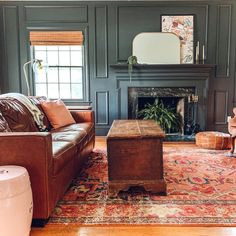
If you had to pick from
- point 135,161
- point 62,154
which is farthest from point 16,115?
point 135,161

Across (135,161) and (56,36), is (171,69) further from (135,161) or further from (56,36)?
(135,161)

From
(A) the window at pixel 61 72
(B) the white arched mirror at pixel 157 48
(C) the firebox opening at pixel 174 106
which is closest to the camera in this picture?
(B) the white arched mirror at pixel 157 48

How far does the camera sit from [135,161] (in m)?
2.41

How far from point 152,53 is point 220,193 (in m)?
Answer: 3.27

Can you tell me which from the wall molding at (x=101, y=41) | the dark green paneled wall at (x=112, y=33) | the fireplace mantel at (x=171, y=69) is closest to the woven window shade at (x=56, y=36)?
the dark green paneled wall at (x=112, y=33)

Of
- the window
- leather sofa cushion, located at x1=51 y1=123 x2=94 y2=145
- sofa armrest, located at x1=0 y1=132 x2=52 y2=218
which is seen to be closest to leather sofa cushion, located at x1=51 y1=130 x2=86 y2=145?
leather sofa cushion, located at x1=51 y1=123 x2=94 y2=145

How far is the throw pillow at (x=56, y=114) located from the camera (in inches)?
141

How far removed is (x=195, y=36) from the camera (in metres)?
5.07

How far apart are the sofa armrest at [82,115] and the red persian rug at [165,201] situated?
883mm

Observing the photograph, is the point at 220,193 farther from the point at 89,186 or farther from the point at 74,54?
the point at 74,54

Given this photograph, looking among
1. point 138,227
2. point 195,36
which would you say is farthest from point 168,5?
point 138,227

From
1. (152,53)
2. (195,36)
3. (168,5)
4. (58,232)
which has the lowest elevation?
(58,232)

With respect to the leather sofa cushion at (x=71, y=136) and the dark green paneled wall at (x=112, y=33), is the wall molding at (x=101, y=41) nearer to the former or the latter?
the dark green paneled wall at (x=112, y=33)

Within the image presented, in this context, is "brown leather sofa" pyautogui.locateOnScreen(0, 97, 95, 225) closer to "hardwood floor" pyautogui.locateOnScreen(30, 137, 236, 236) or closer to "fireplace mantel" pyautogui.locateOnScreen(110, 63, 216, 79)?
"hardwood floor" pyautogui.locateOnScreen(30, 137, 236, 236)
